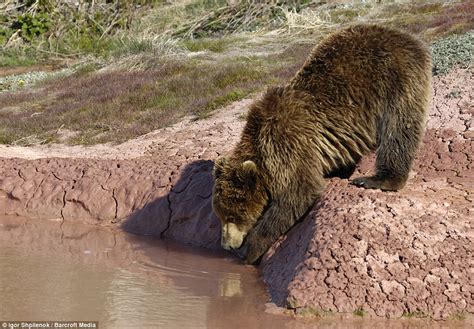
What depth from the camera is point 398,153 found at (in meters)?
7.05

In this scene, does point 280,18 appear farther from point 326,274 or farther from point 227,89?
point 326,274

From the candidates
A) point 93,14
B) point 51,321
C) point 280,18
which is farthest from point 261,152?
point 93,14

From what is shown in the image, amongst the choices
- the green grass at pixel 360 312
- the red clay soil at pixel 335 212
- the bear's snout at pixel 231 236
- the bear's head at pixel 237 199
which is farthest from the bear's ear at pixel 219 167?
the green grass at pixel 360 312

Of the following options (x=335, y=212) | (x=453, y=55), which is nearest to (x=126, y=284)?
(x=335, y=212)

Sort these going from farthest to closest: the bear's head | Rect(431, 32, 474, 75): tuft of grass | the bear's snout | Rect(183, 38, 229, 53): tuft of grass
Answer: Rect(183, 38, 229, 53): tuft of grass → Rect(431, 32, 474, 75): tuft of grass → the bear's snout → the bear's head

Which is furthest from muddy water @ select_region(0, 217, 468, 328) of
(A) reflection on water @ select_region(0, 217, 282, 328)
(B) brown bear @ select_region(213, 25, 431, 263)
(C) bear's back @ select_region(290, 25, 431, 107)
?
(C) bear's back @ select_region(290, 25, 431, 107)

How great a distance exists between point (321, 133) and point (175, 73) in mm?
10374

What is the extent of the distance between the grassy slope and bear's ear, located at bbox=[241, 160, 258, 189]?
194 inches

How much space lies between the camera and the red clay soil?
5.80 metres

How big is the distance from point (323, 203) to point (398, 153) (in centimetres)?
86

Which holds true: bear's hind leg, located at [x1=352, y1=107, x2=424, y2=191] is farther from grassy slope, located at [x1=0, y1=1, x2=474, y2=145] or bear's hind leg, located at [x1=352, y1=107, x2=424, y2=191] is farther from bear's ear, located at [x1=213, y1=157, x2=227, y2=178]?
grassy slope, located at [x1=0, y1=1, x2=474, y2=145]

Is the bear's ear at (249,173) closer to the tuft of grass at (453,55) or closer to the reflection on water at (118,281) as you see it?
the reflection on water at (118,281)

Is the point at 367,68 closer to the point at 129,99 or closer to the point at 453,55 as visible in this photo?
the point at 453,55

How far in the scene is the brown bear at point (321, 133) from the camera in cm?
686
